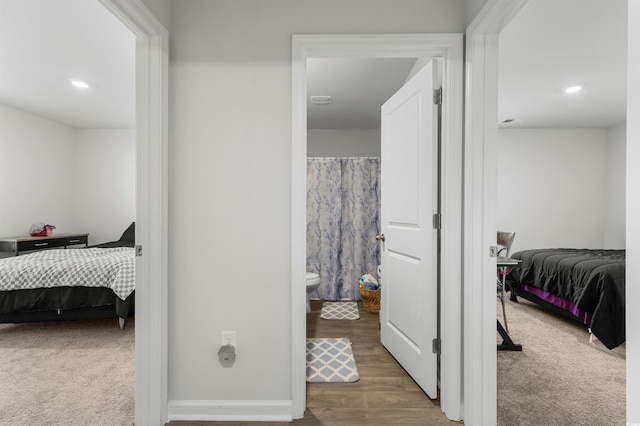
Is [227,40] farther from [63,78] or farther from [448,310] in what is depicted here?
[63,78]

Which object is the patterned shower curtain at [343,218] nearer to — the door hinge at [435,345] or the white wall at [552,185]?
the door hinge at [435,345]

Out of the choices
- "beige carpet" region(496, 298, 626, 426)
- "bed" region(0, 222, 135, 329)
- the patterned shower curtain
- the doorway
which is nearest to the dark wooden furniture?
"bed" region(0, 222, 135, 329)

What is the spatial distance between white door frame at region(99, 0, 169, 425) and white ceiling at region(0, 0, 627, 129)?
97cm

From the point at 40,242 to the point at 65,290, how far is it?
2.29 m

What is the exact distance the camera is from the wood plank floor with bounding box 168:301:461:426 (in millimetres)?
1628

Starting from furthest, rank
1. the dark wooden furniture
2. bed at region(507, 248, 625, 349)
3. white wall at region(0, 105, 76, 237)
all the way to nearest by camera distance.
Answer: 1. white wall at region(0, 105, 76, 237)
2. the dark wooden furniture
3. bed at region(507, 248, 625, 349)

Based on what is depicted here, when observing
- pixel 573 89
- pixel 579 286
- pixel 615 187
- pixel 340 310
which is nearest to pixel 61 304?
pixel 340 310

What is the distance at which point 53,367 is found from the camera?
7.22ft

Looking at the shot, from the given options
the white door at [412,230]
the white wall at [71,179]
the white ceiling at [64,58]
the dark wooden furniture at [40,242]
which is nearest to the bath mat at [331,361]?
the white door at [412,230]

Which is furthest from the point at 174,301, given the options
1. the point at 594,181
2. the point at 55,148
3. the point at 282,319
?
the point at 594,181

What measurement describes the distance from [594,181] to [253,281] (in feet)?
19.4

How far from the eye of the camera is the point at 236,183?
65.9 inches

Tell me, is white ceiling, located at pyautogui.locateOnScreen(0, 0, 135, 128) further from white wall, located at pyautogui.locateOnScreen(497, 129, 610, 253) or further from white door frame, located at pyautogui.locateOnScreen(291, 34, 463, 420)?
white wall, located at pyautogui.locateOnScreen(497, 129, 610, 253)

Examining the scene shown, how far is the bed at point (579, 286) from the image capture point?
2.51 m
